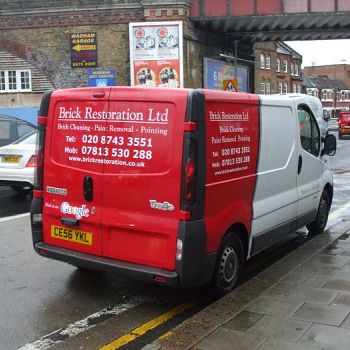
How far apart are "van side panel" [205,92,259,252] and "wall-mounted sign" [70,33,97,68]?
29.2 metres

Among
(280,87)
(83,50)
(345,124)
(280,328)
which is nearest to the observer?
(280,328)

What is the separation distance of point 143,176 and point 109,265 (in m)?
0.87

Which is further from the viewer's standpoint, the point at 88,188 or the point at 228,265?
the point at 228,265

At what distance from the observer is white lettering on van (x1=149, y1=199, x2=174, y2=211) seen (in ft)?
14.3

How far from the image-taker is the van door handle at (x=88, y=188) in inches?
186

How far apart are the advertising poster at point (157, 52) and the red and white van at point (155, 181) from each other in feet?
86.6

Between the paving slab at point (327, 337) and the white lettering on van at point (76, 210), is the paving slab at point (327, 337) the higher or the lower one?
the lower one

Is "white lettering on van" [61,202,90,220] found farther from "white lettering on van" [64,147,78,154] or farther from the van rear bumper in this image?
"white lettering on van" [64,147,78,154]

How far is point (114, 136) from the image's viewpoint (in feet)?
15.1

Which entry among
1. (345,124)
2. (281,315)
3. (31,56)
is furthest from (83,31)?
(281,315)

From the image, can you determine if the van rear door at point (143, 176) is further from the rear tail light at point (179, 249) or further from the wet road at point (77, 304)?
the wet road at point (77, 304)

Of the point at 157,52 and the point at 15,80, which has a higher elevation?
the point at 157,52

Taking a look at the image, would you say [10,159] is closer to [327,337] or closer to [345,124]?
[327,337]

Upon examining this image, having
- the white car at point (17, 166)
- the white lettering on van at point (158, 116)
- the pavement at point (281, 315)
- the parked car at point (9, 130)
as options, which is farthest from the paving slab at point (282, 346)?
the parked car at point (9, 130)
